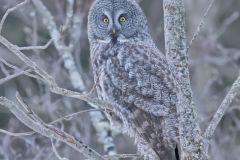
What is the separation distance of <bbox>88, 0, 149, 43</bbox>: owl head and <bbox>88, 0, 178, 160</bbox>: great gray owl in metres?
0.17

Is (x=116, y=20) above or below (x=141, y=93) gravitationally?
above

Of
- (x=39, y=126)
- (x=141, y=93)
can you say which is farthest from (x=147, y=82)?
(x=39, y=126)

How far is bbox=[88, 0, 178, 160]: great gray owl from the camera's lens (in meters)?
4.95

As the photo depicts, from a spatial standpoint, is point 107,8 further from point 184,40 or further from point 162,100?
point 184,40

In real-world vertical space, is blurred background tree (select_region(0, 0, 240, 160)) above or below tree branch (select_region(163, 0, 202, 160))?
below

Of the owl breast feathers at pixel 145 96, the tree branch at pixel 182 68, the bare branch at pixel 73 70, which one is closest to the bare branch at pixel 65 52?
the bare branch at pixel 73 70

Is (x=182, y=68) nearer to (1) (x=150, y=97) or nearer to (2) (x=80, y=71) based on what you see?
(1) (x=150, y=97)

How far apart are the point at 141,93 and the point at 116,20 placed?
0.96 metres

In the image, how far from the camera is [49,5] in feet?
33.9

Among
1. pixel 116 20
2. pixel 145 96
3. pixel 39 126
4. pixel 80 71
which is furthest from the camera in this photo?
pixel 80 71

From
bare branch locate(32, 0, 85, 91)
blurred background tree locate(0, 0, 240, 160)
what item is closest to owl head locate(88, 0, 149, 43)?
blurred background tree locate(0, 0, 240, 160)

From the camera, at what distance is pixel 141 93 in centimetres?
503

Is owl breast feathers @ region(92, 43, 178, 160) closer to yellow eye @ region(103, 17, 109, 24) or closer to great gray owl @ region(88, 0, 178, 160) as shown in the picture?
great gray owl @ region(88, 0, 178, 160)

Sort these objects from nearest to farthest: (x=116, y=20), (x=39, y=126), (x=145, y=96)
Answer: (x=39, y=126) → (x=145, y=96) → (x=116, y=20)
